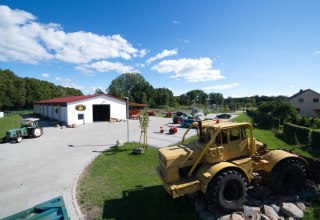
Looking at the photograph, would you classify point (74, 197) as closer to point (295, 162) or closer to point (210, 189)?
point (210, 189)

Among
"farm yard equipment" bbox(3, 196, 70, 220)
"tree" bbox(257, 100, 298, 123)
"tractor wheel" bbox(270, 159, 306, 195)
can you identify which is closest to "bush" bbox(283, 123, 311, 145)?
"tree" bbox(257, 100, 298, 123)

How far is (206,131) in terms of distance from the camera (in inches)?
295

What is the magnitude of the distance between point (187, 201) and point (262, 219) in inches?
98.3

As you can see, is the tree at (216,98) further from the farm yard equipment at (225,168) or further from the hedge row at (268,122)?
the farm yard equipment at (225,168)

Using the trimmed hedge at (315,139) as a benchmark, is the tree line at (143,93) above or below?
above

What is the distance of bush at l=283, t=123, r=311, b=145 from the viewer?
1717 cm

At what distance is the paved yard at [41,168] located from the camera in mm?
8695

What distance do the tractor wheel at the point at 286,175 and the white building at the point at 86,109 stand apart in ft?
95.7

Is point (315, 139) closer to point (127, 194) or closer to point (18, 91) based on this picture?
point (127, 194)

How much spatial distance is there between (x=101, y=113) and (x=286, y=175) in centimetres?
3431

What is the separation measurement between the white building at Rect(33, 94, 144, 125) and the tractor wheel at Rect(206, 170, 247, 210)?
1122 inches

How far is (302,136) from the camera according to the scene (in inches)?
696

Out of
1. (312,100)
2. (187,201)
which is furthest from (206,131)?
(312,100)

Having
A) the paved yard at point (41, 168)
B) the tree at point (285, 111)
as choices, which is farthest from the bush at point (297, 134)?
the paved yard at point (41, 168)
